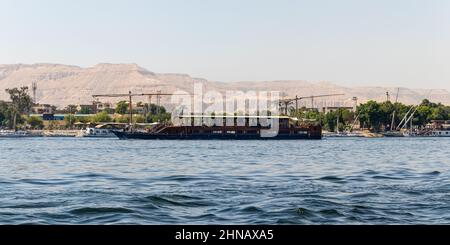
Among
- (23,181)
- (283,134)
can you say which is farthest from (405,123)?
(23,181)

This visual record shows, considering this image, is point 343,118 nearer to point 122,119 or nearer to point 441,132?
point 441,132

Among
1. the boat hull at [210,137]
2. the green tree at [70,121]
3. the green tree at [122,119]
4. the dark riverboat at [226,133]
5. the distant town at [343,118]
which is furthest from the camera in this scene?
the green tree at [70,121]

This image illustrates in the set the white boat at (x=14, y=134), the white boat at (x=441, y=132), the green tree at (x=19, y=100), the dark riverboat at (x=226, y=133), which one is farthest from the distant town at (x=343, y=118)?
the dark riverboat at (x=226, y=133)

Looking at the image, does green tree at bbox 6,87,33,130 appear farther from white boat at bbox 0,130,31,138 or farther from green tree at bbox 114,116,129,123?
green tree at bbox 114,116,129,123

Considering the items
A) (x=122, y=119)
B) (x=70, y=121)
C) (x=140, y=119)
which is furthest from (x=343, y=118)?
(x=70, y=121)

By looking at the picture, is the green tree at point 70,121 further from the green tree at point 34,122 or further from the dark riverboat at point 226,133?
the dark riverboat at point 226,133

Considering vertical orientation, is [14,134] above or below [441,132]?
below

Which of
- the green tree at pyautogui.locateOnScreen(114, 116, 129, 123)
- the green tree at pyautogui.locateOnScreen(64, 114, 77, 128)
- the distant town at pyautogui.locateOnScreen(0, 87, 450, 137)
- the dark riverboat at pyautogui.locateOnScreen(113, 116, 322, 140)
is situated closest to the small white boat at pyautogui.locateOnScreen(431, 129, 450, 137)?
the distant town at pyautogui.locateOnScreen(0, 87, 450, 137)

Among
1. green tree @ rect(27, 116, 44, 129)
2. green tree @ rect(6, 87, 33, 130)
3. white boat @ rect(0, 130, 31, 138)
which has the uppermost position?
green tree @ rect(6, 87, 33, 130)

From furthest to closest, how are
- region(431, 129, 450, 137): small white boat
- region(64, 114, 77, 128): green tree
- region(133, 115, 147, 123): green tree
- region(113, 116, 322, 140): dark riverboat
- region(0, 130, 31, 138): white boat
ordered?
region(64, 114, 77, 128): green tree, region(133, 115, 147, 123): green tree, region(431, 129, 450, 137): small white boat, region(0, 130, 31, 138): white boat, region(113, 116, 322, 140): dark riverboat

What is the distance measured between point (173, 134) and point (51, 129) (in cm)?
8301

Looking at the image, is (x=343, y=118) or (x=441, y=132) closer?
(x=441, y=132)

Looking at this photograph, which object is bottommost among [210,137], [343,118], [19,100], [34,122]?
[210,137]
